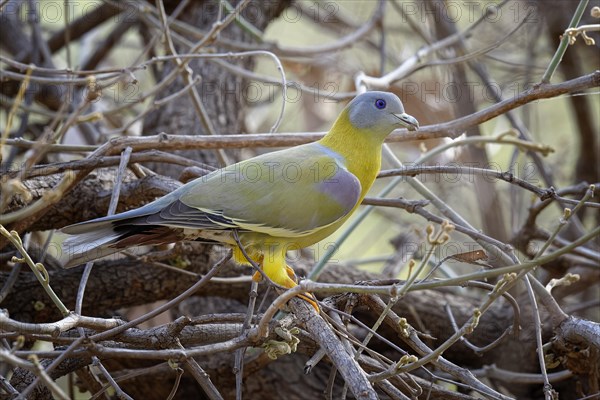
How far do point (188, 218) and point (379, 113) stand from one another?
0.86 metres

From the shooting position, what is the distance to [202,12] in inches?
178

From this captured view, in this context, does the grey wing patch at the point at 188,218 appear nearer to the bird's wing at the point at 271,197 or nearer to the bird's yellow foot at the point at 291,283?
the bird's wing at the point at 271,197

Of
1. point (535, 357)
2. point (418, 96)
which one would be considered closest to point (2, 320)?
point (535, 357)

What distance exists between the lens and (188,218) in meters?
2.33

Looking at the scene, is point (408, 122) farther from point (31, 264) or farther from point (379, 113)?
point (31, 264)

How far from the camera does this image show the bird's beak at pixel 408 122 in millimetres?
2609

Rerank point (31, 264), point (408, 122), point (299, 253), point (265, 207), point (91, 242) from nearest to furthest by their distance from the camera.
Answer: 1. point (31, 264)
2. point (91, 242)
3. point (265, 207)
4. point (408, 122)
5. point (299, 253)

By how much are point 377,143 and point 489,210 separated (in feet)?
5.75

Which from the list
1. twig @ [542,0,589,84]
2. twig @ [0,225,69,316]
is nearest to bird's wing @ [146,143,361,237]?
twig @ [0,225,69,316]

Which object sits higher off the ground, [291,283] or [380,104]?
[380,104]

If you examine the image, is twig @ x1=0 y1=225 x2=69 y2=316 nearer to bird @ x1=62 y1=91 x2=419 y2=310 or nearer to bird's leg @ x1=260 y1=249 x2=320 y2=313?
bird @ x1=62 y1=91 x2=419 y2=310

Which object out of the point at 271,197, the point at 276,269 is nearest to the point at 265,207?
the point at 271,197

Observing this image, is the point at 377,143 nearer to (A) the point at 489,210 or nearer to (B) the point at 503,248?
(B) the point at 503,248

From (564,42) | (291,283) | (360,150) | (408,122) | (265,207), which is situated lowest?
(291,283)
